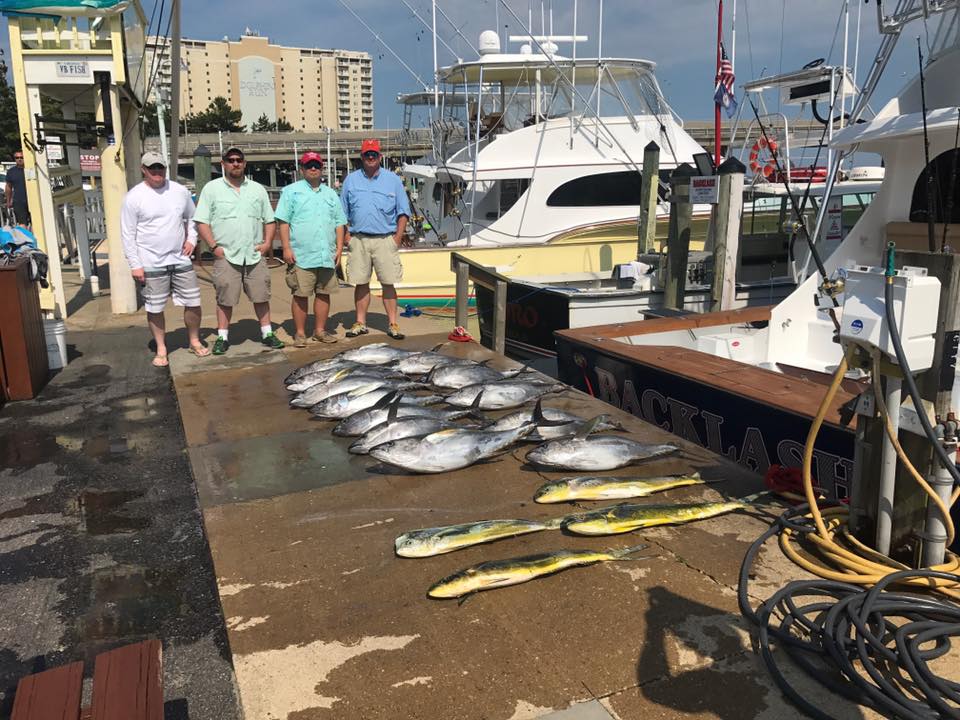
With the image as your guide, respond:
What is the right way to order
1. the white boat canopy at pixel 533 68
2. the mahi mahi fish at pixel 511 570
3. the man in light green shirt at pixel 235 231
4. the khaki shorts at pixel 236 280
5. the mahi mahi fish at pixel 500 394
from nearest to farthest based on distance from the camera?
the mahi mahi fish at pixel 511 570, the mahi mahi fish at pixel 500 394, the man in light green shirt at pixel 235 231, the khaki shorts at pixel 236 280, the white boat canopy at pixel 533 68

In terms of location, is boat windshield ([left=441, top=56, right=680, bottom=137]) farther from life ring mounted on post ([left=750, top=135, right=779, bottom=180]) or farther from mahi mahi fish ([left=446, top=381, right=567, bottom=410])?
mahi mahi fish ([left=446, top=381, right=567, bottom=410])

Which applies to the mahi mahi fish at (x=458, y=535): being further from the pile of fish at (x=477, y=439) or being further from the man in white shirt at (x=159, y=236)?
the man in white shirt at (x=159, y=236)

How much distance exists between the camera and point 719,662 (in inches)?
98.4

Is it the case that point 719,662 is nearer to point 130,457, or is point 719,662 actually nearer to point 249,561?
point 249,561

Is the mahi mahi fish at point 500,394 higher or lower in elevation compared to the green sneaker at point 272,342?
lower

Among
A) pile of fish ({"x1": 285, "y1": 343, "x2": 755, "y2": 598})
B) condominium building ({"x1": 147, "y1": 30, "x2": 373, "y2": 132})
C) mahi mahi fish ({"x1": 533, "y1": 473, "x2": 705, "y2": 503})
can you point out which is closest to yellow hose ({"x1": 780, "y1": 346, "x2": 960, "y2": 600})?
pile of fish ({"x1": 285, "y1": 343, "x2": 755, "y2": 598})

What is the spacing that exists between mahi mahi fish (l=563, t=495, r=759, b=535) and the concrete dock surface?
0.16 feet

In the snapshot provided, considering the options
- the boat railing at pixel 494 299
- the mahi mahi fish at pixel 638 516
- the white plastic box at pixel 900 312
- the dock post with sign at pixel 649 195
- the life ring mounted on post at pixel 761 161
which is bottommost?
the mahi mahi fish at pixel 638 516

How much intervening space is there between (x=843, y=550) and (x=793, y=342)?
3767mm

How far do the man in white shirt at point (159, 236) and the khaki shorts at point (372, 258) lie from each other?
4.75ft

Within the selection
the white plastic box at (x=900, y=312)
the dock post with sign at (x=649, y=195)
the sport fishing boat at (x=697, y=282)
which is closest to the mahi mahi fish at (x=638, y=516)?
the white plastic box at (x=900, y=312)

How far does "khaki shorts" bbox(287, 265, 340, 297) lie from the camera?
275 inches

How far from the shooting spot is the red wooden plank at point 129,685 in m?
1.83

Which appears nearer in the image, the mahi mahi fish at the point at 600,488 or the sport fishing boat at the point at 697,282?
the mahi mahi fish at the point at 600,488
